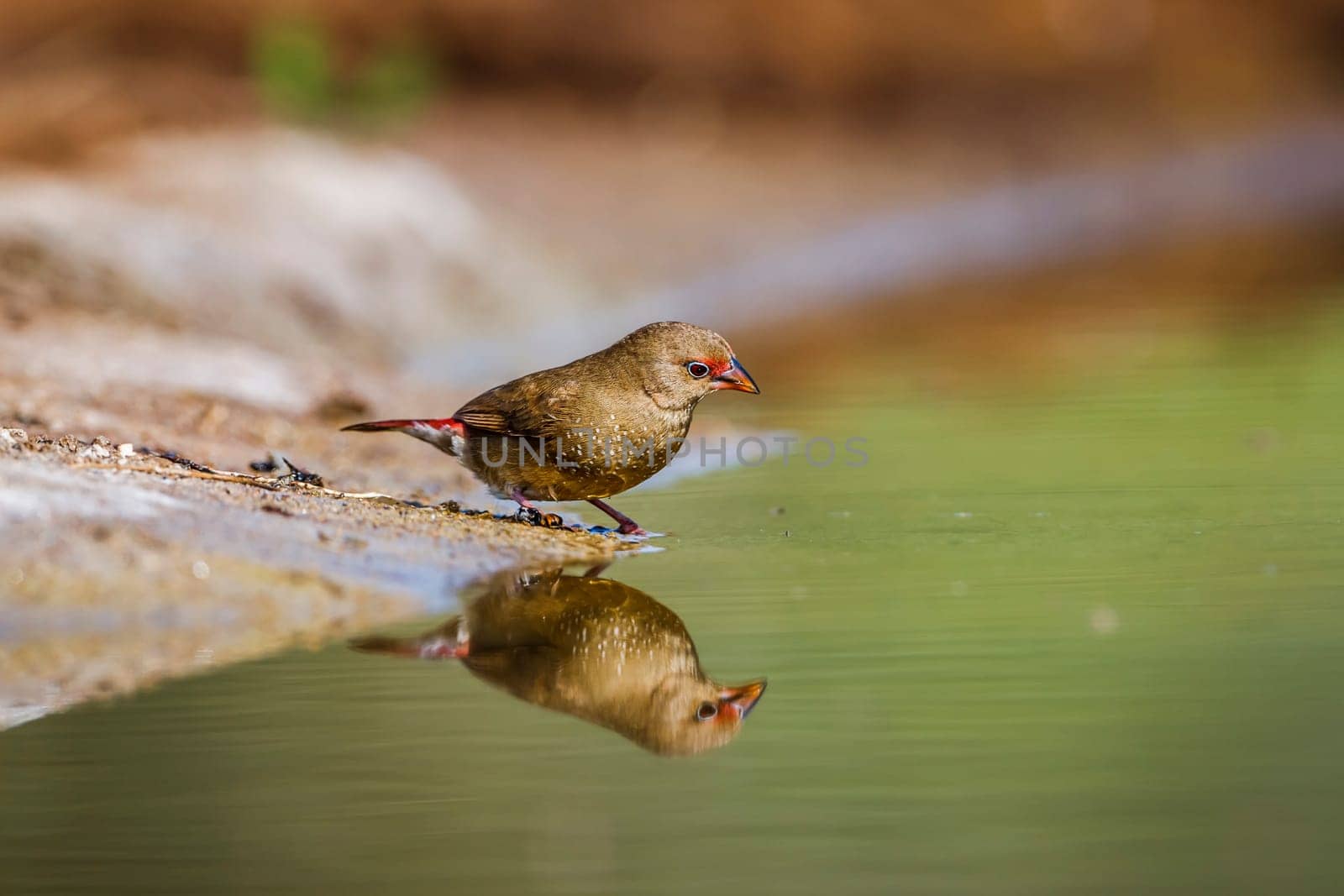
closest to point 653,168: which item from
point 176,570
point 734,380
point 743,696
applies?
point 734,380

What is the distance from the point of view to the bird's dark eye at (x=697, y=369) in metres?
6.61

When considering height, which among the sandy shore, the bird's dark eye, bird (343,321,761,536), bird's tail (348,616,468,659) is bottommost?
bird's tail (348,616,468,659)

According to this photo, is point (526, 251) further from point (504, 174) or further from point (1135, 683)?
point (1135, 683)

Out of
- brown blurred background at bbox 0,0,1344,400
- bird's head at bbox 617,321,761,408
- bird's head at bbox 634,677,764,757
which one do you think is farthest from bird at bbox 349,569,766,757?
brown blurred background at bbox 0,0,1344,400

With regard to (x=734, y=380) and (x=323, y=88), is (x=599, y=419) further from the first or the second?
(x=323, y=88)

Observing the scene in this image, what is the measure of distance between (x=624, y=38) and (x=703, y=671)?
75.9ft

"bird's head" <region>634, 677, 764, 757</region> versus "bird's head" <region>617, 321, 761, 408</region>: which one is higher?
"bird's head" <region>617, 321, 761, 408</region>

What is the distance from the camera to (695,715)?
4332 millimetres

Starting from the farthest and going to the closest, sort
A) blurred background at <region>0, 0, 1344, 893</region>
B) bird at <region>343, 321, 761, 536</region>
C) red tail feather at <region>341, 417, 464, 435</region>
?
red tail feather at <region>341, 417, 464, 435</region>
bird at <region>343, 321, 761, 536</region>
blurred background at <region>0, 0, 1344, 893</region>

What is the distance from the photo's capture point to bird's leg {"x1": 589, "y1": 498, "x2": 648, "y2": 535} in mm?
6695

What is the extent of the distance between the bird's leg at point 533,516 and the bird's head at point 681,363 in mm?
547

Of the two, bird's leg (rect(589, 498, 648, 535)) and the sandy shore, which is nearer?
the sandy shore

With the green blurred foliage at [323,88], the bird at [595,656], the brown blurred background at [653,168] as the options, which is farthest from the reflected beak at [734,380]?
the green blurred foliage at [323,88]

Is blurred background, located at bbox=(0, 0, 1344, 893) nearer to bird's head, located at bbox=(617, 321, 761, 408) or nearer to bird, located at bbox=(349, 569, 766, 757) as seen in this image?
bird, located at bbox=(349, 569, 766, 757)
